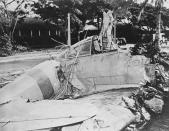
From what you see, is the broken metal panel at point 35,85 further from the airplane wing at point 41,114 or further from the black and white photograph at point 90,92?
the airplane wing at point 41,114

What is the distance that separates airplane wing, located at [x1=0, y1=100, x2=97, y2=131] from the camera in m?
6.62

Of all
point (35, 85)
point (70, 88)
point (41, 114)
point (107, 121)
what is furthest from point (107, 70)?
A: point (41, 114)

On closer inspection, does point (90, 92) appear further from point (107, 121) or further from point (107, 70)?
point (107, 121)

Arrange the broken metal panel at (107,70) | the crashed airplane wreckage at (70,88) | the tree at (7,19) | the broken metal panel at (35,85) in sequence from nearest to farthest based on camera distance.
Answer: the crashed airplane wreckage at (70,88), the broken metal panel at (35,85), the broken metal panel at (107,70), the tree at (7,19)

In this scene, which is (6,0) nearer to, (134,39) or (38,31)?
(38,31)

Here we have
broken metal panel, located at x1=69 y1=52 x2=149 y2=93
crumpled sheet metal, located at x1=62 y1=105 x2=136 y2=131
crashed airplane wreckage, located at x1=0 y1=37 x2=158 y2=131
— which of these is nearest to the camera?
crumpled sheet metal, located at x1=62 y1=105 x2=136 y2=131

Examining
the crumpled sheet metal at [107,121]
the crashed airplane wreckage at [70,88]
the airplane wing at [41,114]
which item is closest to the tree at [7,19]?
the crashed airplane wreckage at [70,88]

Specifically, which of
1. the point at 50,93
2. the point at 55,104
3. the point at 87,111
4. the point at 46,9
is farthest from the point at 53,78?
the point at 46,9

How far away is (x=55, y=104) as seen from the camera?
734 centimetres

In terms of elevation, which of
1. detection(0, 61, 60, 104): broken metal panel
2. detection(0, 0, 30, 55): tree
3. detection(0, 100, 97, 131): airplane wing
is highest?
detection(0, 0, 30, 55): tree

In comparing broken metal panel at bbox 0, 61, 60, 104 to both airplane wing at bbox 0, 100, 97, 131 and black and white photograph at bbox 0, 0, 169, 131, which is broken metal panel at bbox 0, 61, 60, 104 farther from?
airplane wing at bbox 0, 100, 97, 131

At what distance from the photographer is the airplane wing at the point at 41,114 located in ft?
21.7

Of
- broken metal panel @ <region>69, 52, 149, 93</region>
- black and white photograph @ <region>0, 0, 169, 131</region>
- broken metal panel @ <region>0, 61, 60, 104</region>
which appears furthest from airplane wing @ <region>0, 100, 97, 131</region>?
broken metal panel @ <region>69, 52, 149, 93</region>

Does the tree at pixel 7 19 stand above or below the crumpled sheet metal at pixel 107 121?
above
